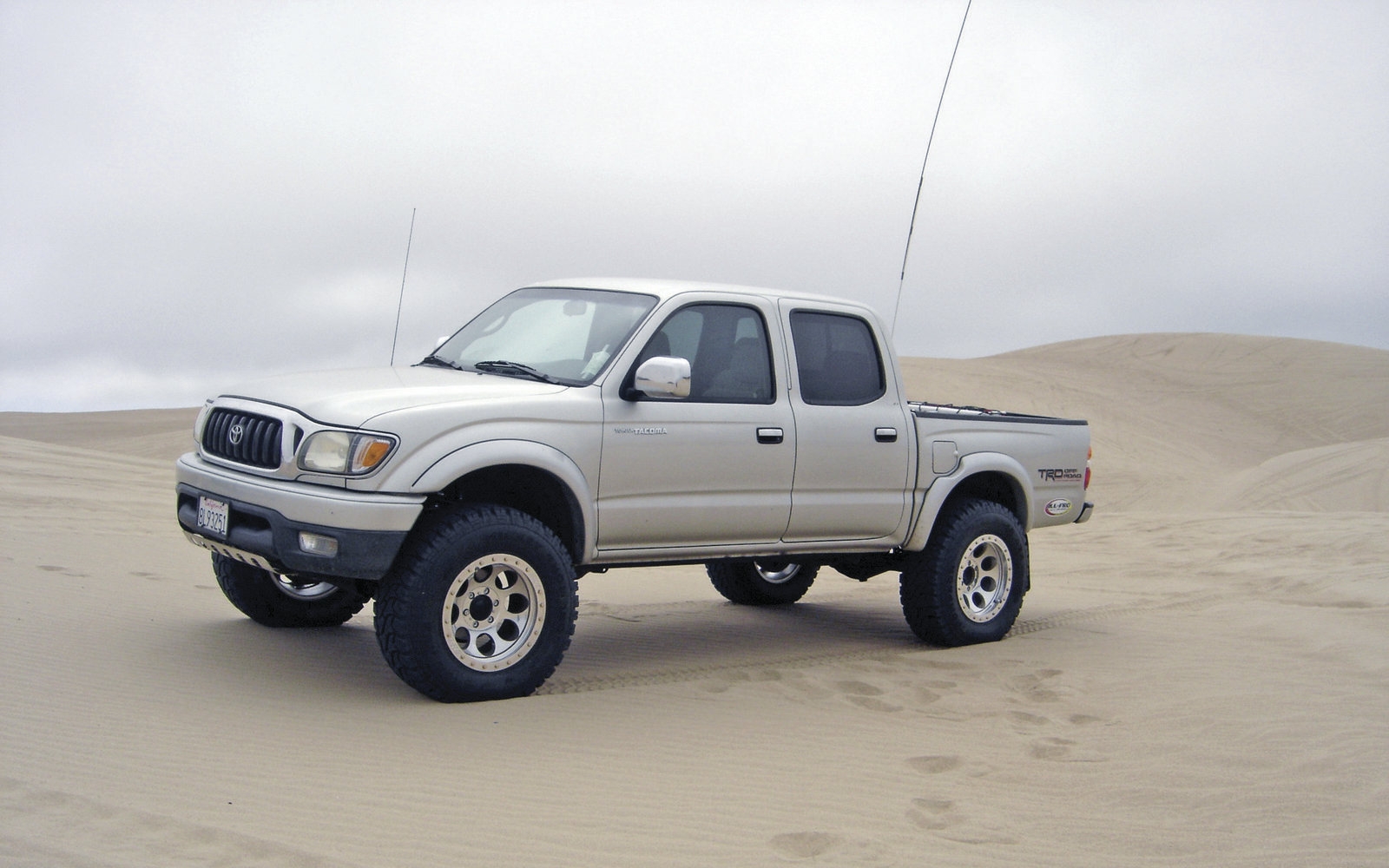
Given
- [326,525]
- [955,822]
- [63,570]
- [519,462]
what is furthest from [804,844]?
[63,570]

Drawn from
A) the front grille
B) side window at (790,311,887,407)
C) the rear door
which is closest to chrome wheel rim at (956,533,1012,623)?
the rear door

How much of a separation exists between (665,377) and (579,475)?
624 millimetres

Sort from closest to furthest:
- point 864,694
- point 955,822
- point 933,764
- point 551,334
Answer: point 955,822, point 933,764, point 864,694, point 551,334

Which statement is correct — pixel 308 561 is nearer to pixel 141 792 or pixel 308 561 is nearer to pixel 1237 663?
pixel 141 792

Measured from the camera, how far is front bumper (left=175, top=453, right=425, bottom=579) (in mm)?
5324

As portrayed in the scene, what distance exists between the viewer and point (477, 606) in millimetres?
5785

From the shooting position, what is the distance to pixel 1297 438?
34.4 metres

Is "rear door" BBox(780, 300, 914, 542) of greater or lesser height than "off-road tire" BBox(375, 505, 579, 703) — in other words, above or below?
above

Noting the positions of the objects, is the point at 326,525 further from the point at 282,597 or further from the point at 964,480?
the point at 964,480

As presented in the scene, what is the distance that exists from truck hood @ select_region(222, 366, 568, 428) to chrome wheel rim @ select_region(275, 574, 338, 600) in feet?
4.48

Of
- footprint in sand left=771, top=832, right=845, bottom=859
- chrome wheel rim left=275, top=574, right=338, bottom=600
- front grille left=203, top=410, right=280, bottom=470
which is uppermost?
front grille left=203, top=410, right=280, bottom=470

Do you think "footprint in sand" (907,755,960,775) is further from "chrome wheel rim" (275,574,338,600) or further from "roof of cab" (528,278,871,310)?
"chrome wheel rim" (275,574,338,600)

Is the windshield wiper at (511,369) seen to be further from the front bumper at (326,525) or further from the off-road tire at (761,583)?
the off-road tire at (761,583)

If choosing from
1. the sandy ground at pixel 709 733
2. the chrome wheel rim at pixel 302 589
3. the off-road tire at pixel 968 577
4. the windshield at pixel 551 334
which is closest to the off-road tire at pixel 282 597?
the chrome wheel rim at pixel 302 589
